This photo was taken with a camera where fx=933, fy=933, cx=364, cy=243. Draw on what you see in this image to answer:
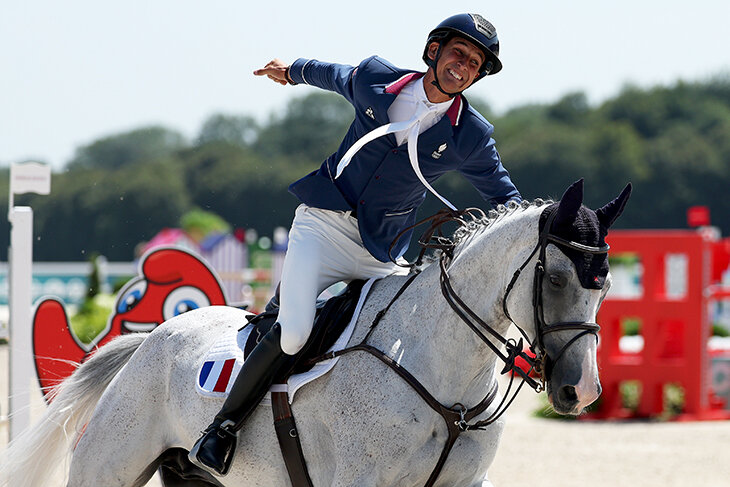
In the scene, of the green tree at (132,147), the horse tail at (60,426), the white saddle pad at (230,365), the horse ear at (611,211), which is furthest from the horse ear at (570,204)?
the green tree at (132,147)

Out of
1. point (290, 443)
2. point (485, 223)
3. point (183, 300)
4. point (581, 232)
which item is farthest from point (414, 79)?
point (183, 300)

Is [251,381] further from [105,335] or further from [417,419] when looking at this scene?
[105,335]

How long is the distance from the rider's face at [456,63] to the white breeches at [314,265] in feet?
2.13

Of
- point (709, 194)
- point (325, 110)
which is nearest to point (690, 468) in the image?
point (709, 194)

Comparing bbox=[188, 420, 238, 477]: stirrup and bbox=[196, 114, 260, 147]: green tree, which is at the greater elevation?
bbox=[196, 114, 260, 147]: green tree

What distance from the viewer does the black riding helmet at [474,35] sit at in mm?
3293

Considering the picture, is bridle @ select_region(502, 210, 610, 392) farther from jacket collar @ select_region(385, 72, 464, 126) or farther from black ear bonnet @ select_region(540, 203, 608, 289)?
jacket collar @ select_region(385, 72, 464, 126)

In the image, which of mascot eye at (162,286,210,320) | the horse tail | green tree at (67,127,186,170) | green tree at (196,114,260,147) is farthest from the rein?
green tree at (67,127,186,170)

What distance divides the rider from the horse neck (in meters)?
Answer: 0.32

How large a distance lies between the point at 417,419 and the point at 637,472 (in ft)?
17.1

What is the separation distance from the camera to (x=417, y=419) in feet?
10.4

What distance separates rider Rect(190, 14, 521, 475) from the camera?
3.35 meters

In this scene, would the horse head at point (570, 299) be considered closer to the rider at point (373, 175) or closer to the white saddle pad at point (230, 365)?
the rider at point (373, 175)

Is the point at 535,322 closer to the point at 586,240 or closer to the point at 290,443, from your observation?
the point at 586,240
